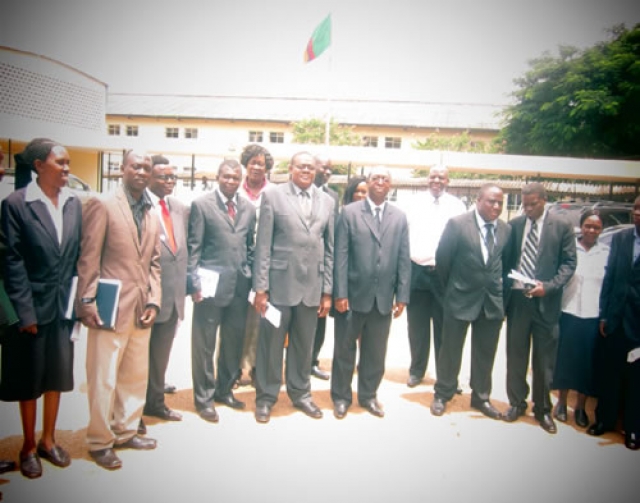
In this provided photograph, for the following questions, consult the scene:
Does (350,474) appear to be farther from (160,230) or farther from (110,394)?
(160,230)

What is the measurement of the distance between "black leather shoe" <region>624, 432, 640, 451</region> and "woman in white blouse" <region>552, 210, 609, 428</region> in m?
0.37

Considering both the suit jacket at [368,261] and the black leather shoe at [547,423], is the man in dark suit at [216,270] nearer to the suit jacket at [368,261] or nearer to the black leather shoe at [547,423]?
the suit jacket at [368,261]

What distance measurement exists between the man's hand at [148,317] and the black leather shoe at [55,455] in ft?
3.10

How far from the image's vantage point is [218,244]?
374 cm

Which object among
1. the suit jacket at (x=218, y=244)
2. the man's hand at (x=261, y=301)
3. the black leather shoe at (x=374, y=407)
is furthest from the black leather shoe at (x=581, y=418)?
the suit jacket at (x=218, y=244)

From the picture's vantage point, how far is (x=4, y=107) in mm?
21703

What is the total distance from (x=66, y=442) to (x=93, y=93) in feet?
98.0

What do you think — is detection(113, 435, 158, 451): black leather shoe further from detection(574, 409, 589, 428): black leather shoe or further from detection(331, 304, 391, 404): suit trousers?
detection(574, 409, 589, 428): black leather shoe

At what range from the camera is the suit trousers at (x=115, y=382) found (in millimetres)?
2861

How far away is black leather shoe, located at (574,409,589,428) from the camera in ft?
12.8

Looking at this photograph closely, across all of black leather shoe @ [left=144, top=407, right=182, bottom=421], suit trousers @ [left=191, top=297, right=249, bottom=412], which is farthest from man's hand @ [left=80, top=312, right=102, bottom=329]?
black leather shoe @ [left=144, top=407, right=182, bottom=421]

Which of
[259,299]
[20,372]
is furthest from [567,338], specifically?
[20,372]

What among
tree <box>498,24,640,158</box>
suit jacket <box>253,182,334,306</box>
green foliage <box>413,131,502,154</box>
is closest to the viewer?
suit jacket <box>253,182,334,306</box>

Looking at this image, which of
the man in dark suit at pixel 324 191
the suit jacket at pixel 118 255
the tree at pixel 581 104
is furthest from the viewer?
the tree at pixel 581 104
